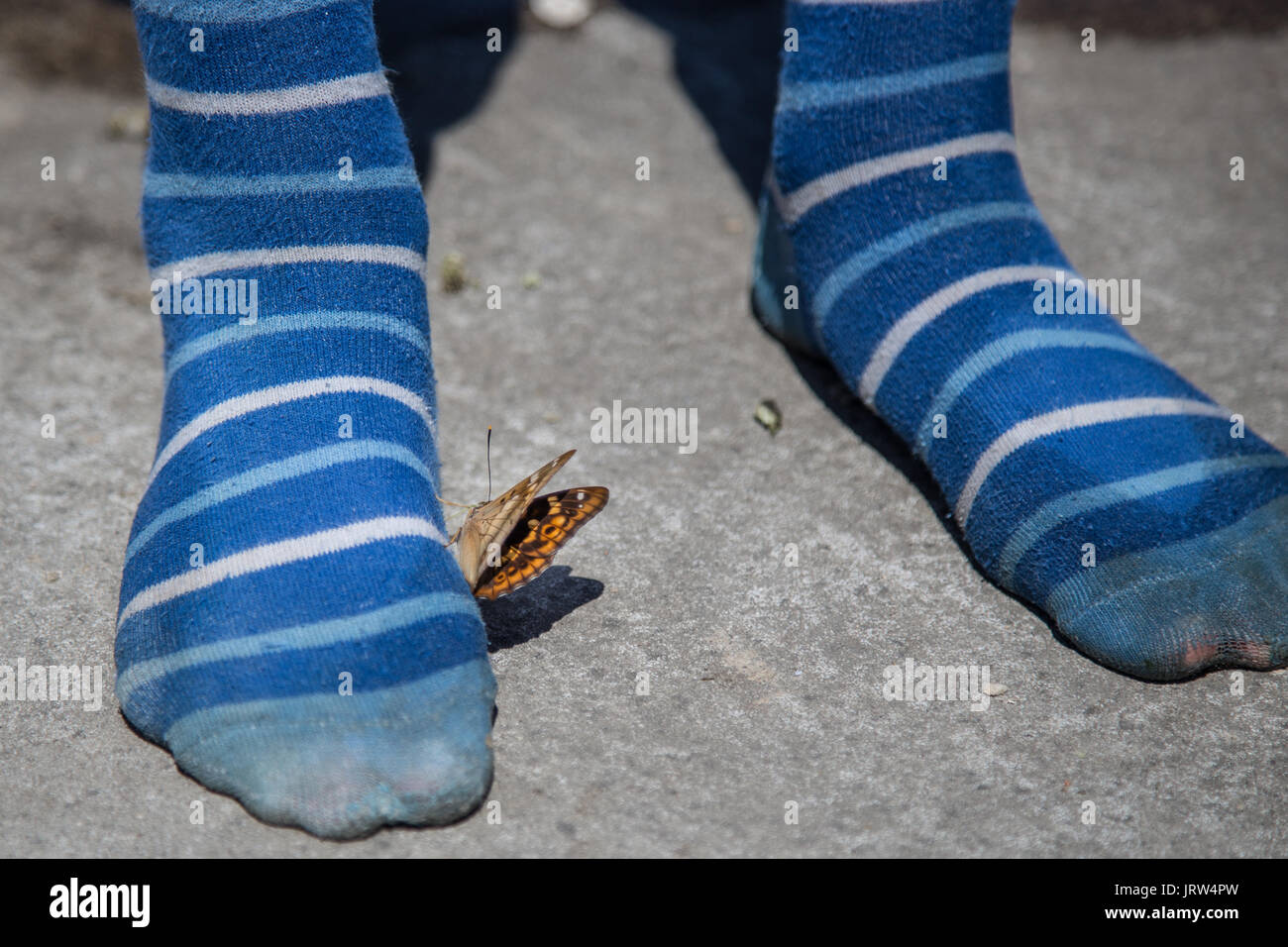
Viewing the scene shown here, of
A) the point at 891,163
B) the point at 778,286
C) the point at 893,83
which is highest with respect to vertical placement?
the point at 893,83

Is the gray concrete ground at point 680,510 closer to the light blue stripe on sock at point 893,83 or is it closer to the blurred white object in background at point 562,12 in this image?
the blurred white object in background at point 562,12

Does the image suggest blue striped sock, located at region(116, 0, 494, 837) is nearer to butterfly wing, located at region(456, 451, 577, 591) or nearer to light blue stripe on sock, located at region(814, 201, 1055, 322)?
butterfly wing, located at region(456, 451, 577, 591)

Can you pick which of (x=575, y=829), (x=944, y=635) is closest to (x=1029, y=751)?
(x=944, y=635)


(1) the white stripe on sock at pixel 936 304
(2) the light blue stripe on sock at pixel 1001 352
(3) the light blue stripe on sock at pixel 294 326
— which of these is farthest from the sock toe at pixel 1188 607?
(3) the light blue stripe on sock at pixel 294 326

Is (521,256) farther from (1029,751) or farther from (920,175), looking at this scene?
(1029,751)

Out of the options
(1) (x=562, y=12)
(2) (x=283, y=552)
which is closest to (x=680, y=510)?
(2) (x=283, y=552)

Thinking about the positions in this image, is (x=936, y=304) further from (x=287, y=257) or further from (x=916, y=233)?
(x=287, y=257)
